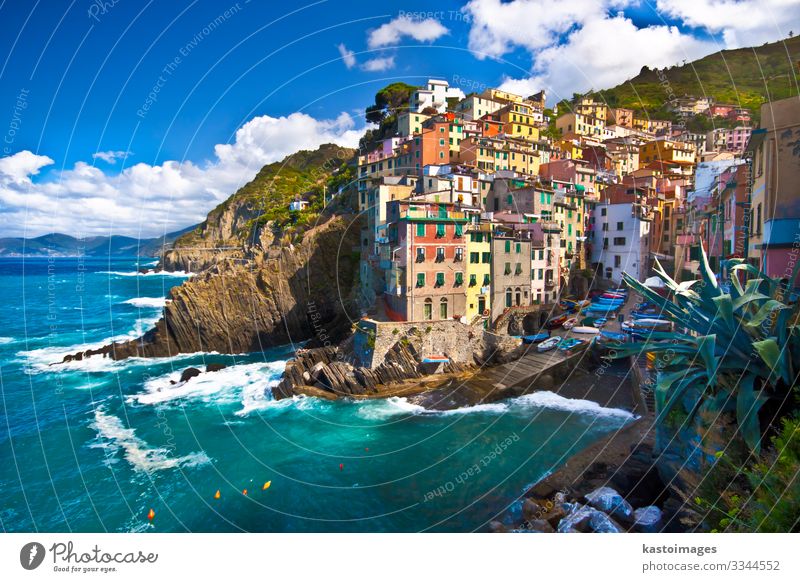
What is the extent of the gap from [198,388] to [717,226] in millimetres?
33910

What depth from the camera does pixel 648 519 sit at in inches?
435

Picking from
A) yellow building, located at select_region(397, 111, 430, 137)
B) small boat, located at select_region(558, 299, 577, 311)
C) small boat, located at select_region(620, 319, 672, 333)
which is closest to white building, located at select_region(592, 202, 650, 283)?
small boat, located at select_region(558, 299, 577, 311)

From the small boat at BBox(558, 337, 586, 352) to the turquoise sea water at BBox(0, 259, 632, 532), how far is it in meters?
4.16

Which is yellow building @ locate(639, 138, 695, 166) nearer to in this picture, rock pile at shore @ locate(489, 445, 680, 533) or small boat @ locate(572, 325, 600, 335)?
small boat @ locate(572, 325, 600, 335)

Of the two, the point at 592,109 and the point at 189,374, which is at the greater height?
the point at 592,109

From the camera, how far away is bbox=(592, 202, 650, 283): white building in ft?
130

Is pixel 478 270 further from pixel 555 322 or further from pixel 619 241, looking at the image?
pixel 619 241

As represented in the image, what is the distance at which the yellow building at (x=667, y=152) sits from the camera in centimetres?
5797

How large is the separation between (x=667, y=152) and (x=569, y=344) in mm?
44817

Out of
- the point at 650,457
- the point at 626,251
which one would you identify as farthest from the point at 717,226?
the point at 650,457

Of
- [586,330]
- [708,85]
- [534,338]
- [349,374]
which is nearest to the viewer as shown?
[349,374]

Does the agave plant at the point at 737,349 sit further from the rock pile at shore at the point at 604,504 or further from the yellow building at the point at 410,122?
the yellow building at the point at 410,122

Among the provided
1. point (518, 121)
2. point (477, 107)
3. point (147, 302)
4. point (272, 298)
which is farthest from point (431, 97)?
point (147, 302)

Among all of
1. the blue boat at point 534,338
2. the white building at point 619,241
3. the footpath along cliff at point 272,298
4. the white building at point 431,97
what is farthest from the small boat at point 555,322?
the white building at point 431,97
